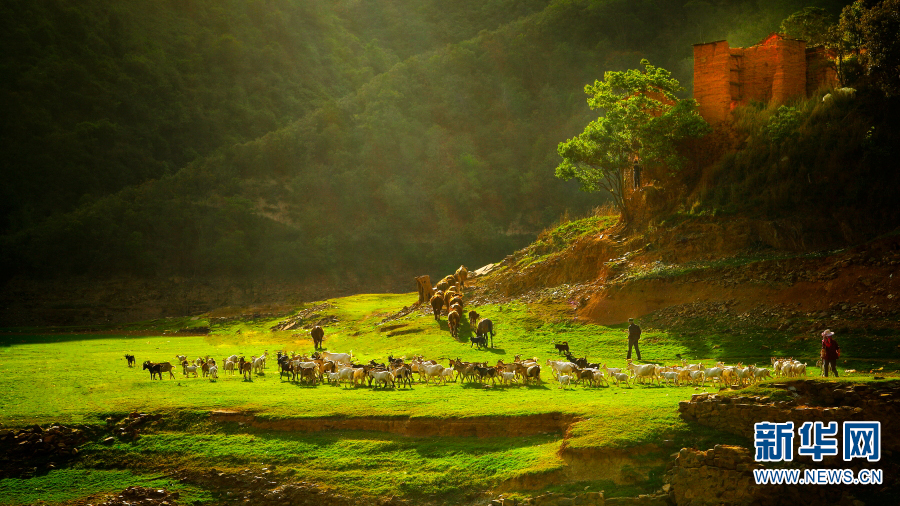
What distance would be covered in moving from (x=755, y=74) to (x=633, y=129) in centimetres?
725

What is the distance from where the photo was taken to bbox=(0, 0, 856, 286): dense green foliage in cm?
7525

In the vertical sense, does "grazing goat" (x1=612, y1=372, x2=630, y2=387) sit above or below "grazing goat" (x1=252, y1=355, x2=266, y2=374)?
below

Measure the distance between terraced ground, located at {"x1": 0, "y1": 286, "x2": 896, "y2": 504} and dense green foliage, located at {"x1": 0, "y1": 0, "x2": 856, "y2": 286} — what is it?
49787 mm

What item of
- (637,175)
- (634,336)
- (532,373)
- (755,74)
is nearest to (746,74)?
(755,74)

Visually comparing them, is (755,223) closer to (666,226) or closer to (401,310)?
(666,226)

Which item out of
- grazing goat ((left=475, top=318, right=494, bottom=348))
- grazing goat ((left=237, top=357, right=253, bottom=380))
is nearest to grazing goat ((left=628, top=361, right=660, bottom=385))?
grazing goat ((left=475, top=318, right=494, bottom=348))

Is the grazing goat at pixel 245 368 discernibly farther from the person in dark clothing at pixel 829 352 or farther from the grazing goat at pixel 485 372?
the person in dark clothing at pixel 829 352

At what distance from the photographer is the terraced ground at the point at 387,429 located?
1579 cm

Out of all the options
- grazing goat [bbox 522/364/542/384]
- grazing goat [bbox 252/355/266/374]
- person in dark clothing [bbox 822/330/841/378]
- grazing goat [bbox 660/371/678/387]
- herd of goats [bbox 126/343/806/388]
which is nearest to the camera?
person in dark clothing [bbox 822/330/841/378]

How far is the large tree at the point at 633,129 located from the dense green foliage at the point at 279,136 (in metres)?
35.1

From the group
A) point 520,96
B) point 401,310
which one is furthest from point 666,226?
point 520,96

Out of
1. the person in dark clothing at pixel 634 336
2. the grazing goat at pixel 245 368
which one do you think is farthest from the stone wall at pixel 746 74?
the grazing goat at pixel 245 368

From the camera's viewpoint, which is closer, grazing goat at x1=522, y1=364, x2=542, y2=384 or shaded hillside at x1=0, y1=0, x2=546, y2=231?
grazing goat at x1=522, y1=364, x2=542, y2=384

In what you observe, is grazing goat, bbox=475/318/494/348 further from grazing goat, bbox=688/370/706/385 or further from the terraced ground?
grazing goat, bbox=688/370/706/385
